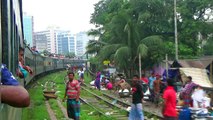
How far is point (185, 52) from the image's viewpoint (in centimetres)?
2973

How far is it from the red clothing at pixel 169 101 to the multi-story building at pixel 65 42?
145945mm

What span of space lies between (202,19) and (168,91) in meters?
25.0

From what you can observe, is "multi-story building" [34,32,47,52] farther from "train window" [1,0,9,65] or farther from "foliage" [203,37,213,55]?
"train window" [1,0,9,65]

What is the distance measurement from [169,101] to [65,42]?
155 m

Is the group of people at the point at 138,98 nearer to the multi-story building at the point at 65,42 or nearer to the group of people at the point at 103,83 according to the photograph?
the group of people at the point at 103,83

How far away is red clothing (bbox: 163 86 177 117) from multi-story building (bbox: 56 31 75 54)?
145945 mm

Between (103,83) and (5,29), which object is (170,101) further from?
(103,83)

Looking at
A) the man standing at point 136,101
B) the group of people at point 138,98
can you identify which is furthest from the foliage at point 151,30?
the man standing at point 136,101

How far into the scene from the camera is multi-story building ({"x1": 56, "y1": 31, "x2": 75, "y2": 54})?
515 ft

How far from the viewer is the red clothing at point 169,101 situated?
839cm

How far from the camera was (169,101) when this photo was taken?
8.44m

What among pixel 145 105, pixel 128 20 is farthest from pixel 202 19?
pixel 145 105

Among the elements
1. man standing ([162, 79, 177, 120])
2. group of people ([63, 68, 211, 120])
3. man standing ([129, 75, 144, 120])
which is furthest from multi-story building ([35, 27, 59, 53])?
man standing ([162, 79, 177, 120])

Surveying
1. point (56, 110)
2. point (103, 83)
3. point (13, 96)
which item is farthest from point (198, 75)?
point (103, 83)
